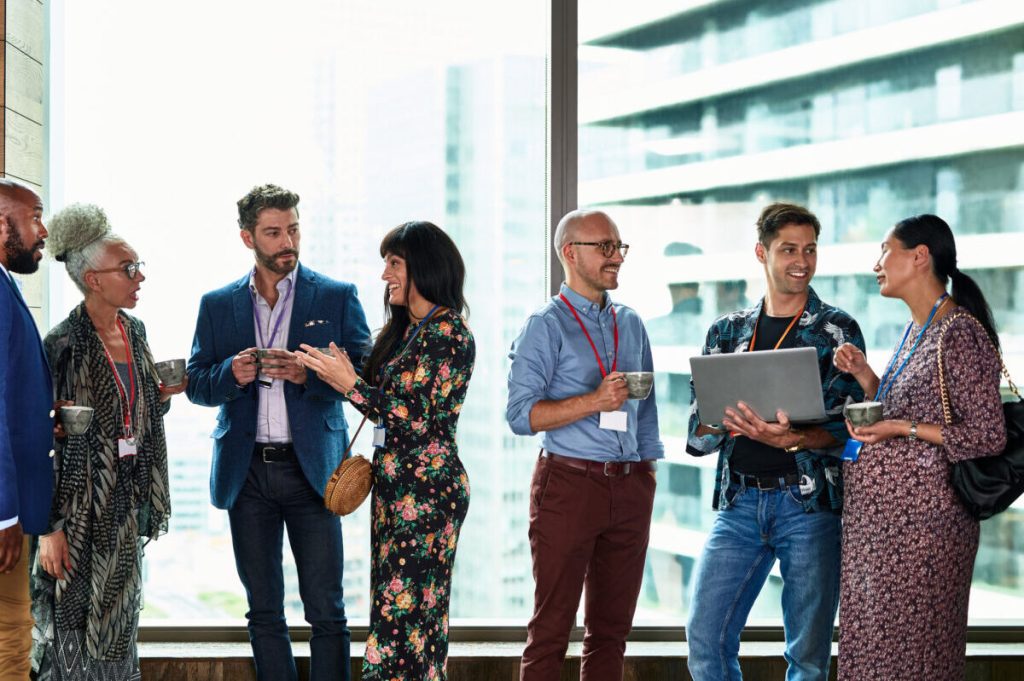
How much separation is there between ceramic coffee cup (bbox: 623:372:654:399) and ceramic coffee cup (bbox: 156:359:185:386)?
1369 mm

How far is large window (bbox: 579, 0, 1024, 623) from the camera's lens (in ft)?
13.1

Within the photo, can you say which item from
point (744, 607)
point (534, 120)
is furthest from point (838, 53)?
point (744, 607)

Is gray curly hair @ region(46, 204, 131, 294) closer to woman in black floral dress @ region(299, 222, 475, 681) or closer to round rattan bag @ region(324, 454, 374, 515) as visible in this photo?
woman in black floral dress @ region(299, 222, 475, 681)

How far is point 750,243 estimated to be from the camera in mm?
4031

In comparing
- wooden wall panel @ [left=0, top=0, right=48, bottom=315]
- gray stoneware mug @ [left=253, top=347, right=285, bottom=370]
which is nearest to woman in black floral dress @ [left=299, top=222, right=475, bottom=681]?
gray stoneware mug @ [left=253, top=347, right=285, bottom=370]

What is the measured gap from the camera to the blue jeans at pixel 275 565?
3.13 metres

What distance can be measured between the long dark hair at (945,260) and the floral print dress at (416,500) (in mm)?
1365

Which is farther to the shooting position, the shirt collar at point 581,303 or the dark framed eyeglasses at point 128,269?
the shirt collar at point 581,303

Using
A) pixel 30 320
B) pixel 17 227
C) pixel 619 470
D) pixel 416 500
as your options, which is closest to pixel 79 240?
pixel 17 227

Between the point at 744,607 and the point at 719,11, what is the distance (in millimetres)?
2465

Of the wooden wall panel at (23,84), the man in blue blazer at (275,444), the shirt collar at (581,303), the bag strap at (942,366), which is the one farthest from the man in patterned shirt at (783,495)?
the wooden wall panel at (23,84)

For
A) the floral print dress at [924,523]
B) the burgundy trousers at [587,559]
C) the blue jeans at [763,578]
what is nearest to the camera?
the floral print dress at [924,523]

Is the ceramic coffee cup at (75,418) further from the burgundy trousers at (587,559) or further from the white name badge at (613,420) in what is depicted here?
the white name badge at (613,420)

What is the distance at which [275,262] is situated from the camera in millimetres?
3229
